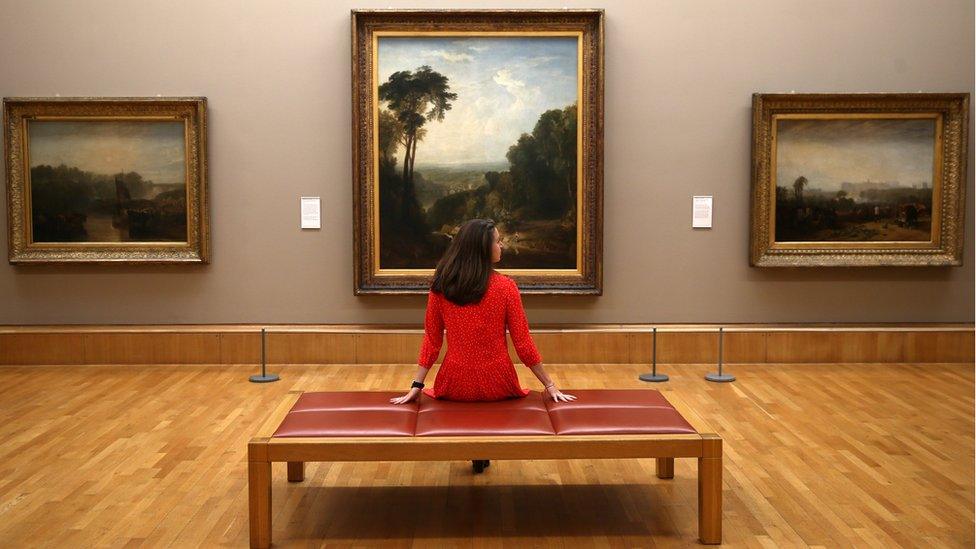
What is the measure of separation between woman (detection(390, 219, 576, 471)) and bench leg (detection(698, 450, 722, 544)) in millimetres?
1162

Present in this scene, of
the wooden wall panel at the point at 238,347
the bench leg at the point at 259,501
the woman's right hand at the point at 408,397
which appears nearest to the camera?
the bench leg at the point at 259,501

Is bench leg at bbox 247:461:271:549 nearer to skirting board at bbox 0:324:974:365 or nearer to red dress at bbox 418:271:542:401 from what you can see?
red dress at bbox 418:271:542:401

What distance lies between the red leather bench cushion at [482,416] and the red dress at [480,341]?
0.11 m

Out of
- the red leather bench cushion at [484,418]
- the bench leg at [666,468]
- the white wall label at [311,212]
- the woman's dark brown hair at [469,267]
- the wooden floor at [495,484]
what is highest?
the white wall label at [311,212]

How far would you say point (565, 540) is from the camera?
18.6 ft

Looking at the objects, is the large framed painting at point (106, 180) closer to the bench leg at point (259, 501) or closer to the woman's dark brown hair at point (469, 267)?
Result: the woman's dark brown hair at point (469, 267)

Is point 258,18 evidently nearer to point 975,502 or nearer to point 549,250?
point 549,250

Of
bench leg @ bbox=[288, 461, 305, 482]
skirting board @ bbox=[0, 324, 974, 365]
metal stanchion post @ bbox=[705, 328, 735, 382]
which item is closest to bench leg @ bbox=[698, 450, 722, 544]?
bench leg @ bbox=[288, 461, 305, 482]

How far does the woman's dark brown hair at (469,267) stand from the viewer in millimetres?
6176

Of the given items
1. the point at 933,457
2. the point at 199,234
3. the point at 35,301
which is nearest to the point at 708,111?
the point at 933,457

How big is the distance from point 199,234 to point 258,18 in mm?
2774

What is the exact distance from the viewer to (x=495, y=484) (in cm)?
679

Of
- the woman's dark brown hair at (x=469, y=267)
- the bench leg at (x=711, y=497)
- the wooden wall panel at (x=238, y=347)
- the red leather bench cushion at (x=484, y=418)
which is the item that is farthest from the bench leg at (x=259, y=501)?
the wooden wall panel at (x=238, y=347)

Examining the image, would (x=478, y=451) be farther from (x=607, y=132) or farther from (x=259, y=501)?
(x=607, y=132)
